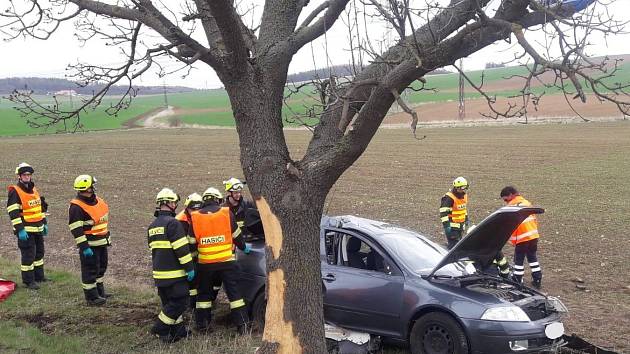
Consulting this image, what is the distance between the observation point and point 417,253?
7176mm

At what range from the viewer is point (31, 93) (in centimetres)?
573

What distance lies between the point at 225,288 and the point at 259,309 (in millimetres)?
482

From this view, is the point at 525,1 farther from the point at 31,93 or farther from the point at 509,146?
the point at 509,146

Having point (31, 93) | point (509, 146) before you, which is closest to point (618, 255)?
point (31, 93)

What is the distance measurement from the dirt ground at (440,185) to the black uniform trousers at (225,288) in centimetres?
150

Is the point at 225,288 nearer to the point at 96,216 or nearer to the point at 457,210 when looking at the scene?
the point at 96,216

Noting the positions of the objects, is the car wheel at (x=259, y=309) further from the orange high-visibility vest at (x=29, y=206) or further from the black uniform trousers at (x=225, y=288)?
the orange high-visibility vest at (x=29, y=206)

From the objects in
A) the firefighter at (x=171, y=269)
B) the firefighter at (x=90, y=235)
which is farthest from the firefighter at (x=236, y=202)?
the firefighter at (x=171, y=269)

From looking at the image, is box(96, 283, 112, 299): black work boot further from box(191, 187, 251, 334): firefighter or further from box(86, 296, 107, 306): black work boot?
box(191, 187, 251, 334): firefighter

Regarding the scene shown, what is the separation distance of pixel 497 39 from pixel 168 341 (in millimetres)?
4711

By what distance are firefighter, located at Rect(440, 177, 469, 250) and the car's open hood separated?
2.71 m

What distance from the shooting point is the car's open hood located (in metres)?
6.57

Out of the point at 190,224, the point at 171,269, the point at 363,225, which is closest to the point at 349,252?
the point at 363,225

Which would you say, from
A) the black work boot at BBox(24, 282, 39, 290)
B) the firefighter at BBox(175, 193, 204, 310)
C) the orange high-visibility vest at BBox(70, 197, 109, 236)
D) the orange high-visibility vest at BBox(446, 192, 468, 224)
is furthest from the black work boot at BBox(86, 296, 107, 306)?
the orange high-visibility vest at BBox(446, 192, 468, 224)
